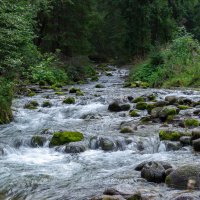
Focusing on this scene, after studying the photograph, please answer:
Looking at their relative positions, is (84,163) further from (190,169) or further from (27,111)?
(27,111)

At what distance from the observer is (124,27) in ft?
130

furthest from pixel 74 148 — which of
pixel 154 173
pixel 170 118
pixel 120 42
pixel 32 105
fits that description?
pixel 120 42

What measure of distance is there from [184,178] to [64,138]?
4893 millimetres

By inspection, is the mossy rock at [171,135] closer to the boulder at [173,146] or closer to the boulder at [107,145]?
the boulder at [173,146]

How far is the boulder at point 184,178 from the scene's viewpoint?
715 cm

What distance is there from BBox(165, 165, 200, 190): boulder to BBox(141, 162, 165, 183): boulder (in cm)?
20

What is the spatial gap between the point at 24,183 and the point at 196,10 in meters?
50.5

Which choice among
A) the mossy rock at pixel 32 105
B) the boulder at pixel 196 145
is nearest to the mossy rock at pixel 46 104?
the mossy rock at pixel 32 105

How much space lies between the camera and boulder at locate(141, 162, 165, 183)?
771 centimetres

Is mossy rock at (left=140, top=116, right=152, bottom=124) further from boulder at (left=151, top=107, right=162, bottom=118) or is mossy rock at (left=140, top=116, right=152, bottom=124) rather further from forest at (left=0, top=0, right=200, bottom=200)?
boulder at (left=151, top=107, right=162, bottom=118)

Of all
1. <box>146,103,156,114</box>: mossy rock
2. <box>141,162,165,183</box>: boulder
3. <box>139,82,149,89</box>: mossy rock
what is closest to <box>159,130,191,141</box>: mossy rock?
<box>141,162,165,183</box>: boulder

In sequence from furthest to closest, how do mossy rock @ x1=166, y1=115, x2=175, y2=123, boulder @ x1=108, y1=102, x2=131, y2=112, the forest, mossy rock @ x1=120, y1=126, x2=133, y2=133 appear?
boulder @ x1=108, y1=102, x2=131, y2=112, mossy rock @ x1=166, y1=115, x2=175, y2=123, mossy rock @ x1=120, y1=126, x2=133, y2=133, the forest

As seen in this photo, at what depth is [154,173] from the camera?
779cm

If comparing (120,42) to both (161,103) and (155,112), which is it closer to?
(161,103)
